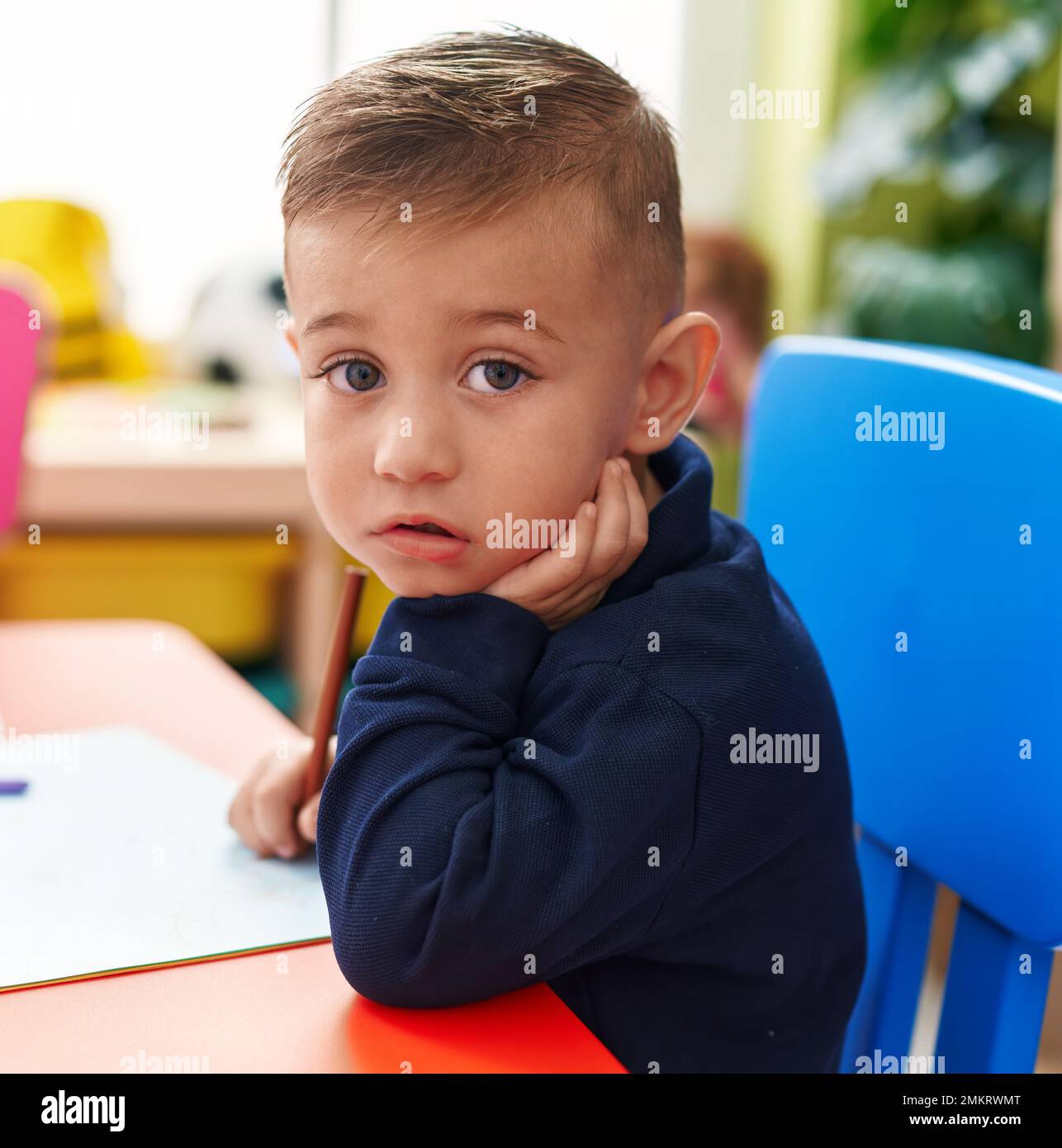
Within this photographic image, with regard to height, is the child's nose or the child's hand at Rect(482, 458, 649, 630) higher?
the child's nose

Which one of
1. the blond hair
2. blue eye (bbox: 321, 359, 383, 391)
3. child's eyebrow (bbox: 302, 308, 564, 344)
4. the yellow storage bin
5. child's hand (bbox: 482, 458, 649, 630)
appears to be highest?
the blond hair

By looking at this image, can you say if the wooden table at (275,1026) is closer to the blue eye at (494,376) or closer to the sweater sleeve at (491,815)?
the sweater sleeve at (491,815)

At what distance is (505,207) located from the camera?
624 millimetres

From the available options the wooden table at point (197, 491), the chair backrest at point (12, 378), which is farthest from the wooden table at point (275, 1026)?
Answer: the wooden table at point (197, 491)

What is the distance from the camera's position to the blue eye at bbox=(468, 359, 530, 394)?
2.09ft

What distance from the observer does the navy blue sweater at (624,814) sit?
589mm

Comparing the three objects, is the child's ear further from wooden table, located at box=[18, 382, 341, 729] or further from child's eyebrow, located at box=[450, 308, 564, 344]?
wooden table, located at box=[18, 382, 341, 729]

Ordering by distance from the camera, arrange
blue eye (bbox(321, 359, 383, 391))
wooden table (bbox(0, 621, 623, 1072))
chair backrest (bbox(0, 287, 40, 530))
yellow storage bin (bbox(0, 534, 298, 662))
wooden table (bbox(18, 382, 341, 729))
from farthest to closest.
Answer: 1. yellow storage bin (bbox(0, 534, 298, 662))
2. wooden table (bbox(18, 382, 341, 729))
3. chair backrest (bbox(0, 287, 40, 530))
4. blue eye (bbox(321, 359, 383, 391))
5. wooden table (bbox(0, 621, 623, 1072))

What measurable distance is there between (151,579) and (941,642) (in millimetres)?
2184

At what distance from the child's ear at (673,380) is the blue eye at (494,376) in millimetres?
92

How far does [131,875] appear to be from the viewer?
2.32 ft

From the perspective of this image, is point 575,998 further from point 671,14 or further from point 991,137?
point 671,14

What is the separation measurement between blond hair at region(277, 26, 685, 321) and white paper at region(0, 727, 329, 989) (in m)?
0.33

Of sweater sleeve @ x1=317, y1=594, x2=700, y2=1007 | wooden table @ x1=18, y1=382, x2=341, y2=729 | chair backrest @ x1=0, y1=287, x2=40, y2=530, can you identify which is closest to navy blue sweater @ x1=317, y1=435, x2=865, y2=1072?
sweater sleeve @ x1=317, y1=594, x2=700, y2=1007
